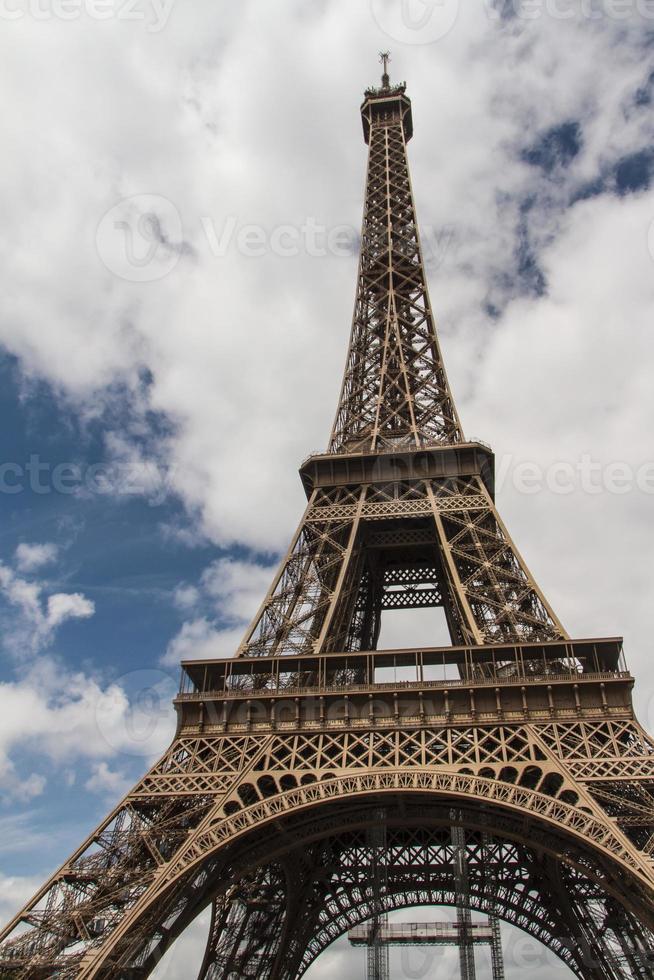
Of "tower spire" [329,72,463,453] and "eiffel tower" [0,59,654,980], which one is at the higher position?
"tower spire" [329,72,463,453]

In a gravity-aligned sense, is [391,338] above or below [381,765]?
above

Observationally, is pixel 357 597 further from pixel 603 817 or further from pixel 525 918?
pixel 603 817

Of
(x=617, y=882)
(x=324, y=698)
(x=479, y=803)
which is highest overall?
(x=324, y=698)

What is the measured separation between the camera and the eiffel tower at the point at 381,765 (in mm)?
21203

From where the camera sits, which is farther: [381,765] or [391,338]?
[391,338]

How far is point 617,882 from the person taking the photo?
21.6 m

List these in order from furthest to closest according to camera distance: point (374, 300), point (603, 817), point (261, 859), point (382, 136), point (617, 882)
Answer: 1. point (382, 136)
2. point (374, 300)
3. point (261, 859)
4. point (617, 882)
5. point (603, 817)

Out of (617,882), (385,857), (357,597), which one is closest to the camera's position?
(617,882)

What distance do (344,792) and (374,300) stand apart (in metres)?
27.6

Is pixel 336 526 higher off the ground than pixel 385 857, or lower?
higher

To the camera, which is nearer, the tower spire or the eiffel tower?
the eiffel tower

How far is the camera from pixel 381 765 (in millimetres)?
23156

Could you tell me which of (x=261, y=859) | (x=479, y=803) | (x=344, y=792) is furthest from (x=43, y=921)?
(x=479, y=803)

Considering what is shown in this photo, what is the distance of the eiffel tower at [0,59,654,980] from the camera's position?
21.2 m
